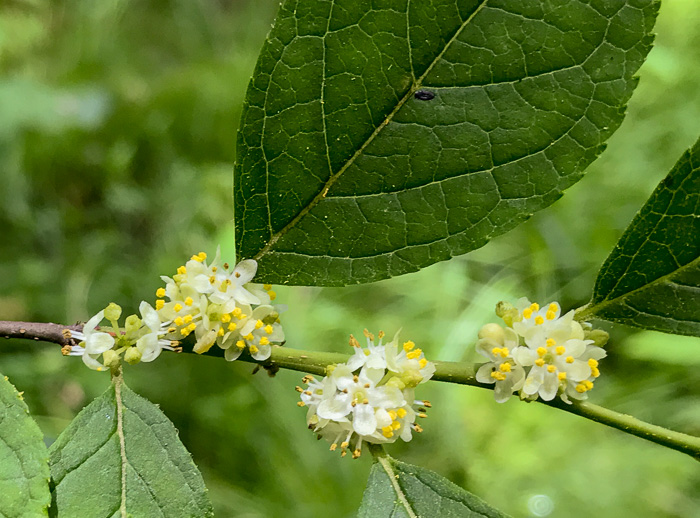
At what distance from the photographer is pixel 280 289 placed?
2826 mm

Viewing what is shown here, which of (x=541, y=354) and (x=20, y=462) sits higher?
(x=541, y=354)

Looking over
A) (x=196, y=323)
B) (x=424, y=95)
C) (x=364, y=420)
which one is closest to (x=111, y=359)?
(x=196, y=323)

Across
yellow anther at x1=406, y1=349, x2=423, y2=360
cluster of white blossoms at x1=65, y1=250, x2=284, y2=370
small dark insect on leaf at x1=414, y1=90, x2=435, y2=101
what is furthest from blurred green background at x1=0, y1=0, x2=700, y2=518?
small dark insect on leaf at x1=414, y1=90, x2=435, y2=101

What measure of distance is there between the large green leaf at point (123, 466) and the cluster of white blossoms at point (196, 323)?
0.08 m

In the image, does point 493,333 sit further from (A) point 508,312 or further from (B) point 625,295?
(B) point 625,295

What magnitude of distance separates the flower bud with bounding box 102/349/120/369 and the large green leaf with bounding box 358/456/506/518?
1.38ft

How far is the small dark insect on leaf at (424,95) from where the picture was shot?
739 mm

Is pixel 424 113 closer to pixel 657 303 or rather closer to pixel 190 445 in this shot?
pixel 657 303

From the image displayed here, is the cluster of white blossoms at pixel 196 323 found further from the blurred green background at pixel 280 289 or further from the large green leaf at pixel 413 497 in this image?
the blurred green background at pixel 280 289

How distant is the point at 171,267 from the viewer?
2.72 meters

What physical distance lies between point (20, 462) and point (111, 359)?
7.1 inches

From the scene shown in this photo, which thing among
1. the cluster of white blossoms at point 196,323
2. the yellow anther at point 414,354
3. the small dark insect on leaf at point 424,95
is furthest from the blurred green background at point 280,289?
the small dark insect on leaf at point 424,95

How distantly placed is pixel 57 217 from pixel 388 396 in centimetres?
266

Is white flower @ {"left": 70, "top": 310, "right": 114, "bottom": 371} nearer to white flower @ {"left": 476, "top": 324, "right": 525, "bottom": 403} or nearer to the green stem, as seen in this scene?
the green stem
